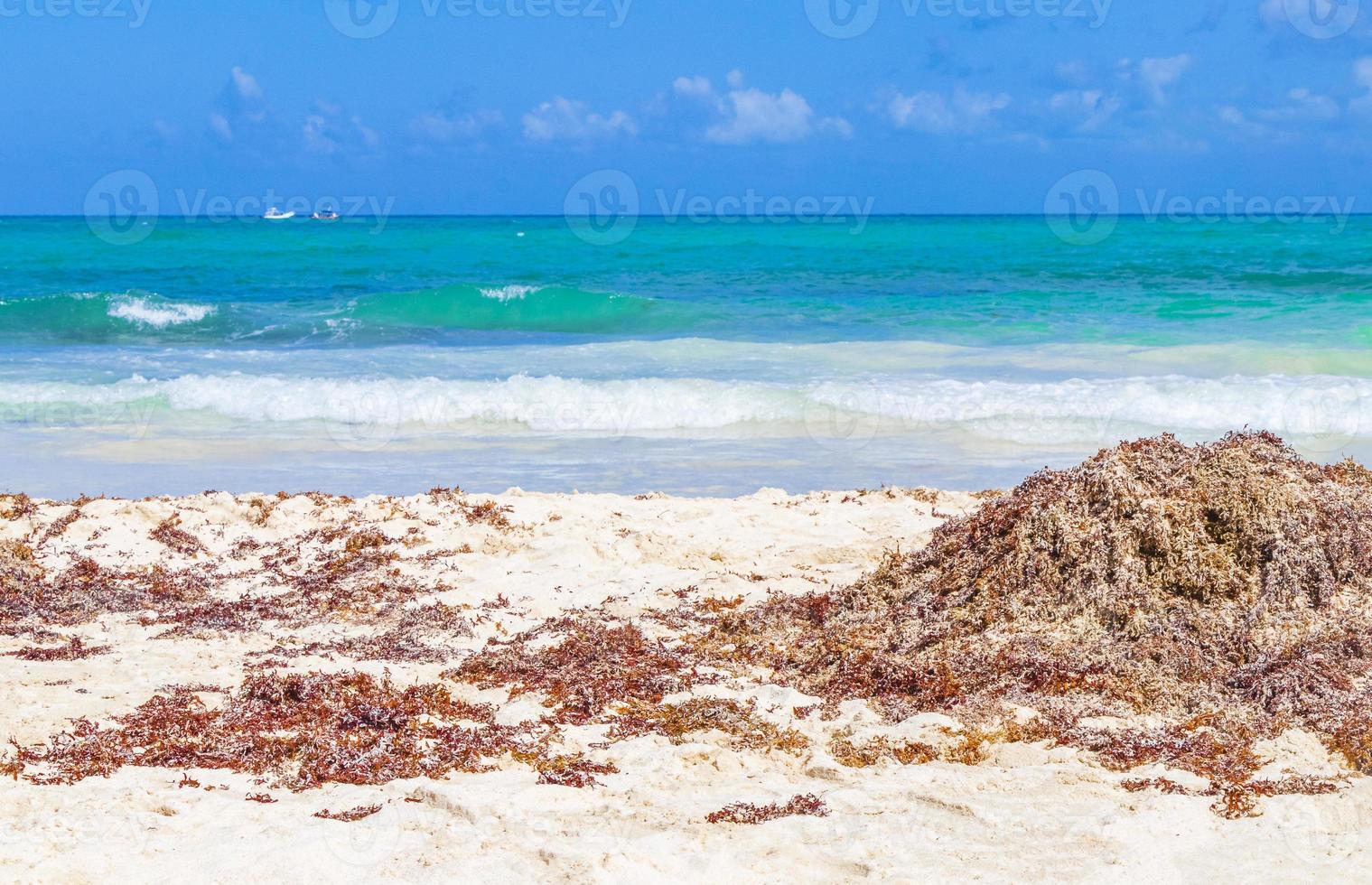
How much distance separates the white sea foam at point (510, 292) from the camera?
2891cm

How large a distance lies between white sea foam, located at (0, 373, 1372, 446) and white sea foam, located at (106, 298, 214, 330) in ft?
33.0

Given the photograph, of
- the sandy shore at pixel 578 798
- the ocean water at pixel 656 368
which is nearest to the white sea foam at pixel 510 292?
the ocean water at pixel 656 368

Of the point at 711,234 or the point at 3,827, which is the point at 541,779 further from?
the point at 711,234

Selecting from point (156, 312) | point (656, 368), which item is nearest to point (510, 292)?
point (156, 312)

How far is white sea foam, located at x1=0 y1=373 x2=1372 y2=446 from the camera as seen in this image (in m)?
14.1

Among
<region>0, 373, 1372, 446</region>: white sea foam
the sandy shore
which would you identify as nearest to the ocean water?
<region>0, 373, 1372, 446</region>: white sea foam

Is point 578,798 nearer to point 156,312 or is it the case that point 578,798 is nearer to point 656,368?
point 656,368

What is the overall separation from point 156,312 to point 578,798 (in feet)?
82.5

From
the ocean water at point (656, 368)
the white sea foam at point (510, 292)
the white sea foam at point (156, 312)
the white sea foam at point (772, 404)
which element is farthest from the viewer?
the white sea foam at point (510, 292)

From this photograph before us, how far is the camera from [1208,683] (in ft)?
17.9

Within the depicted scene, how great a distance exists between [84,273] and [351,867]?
35.5 metres

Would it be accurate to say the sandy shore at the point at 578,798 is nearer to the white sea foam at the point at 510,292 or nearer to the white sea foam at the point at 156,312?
the white sea foam at the point at 156,312

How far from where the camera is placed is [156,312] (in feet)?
87.5

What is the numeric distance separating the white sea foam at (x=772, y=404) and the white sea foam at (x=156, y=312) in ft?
33.0
